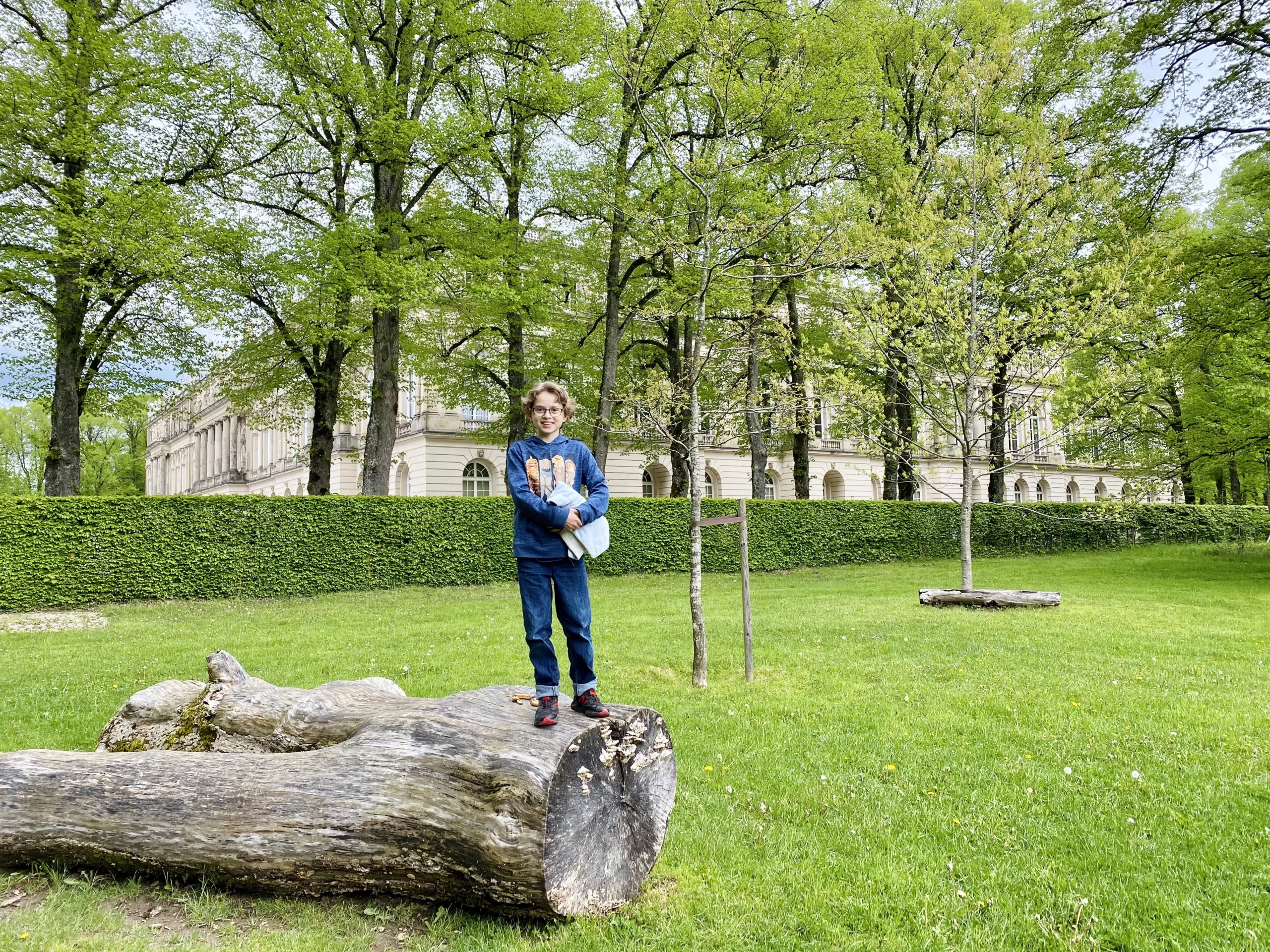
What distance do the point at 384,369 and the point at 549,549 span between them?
54.7 feet

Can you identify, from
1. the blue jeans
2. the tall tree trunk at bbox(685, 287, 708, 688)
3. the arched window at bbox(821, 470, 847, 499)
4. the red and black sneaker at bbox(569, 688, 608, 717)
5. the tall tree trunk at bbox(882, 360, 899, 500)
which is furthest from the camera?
the arched window at bbox(821, 470, 847, 499)

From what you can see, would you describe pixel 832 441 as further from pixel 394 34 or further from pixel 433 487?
pixel 394 34

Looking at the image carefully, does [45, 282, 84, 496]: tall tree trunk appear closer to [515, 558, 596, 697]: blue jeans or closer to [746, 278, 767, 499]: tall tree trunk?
[746, 278, 767, 499]: tall tree trunk

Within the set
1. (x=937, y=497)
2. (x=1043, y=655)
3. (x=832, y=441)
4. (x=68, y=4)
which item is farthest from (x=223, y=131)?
(x=937, y=497)

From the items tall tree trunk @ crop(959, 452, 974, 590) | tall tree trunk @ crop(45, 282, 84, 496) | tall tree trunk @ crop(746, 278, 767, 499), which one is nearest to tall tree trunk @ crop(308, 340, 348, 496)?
tall tree trunk @ crop(45, 282, 84, 496)

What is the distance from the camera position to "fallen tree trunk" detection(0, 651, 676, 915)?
10.6ft

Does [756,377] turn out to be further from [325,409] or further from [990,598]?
[325,409]

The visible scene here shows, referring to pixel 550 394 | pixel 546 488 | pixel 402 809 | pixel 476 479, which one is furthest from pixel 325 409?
pixel 402 809

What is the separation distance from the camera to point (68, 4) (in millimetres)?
17125

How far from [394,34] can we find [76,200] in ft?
29.3

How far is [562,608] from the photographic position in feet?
13.2

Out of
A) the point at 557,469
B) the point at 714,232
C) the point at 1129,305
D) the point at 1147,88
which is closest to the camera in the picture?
the point at 557,469

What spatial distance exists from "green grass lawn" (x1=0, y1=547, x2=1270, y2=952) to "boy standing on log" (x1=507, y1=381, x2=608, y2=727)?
1067 mm

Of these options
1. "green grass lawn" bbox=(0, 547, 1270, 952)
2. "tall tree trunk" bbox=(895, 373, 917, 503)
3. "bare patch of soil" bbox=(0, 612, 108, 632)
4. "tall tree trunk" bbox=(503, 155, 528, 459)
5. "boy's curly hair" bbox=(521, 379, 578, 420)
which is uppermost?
"tall tree trunk" bbox=(503, 155, 528, 459)
